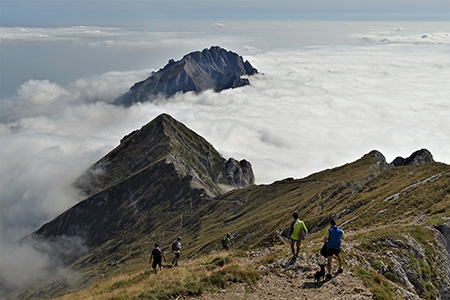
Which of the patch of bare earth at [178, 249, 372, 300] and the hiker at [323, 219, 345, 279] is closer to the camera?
the patch of bare earth at [178, 249, 372, 300]

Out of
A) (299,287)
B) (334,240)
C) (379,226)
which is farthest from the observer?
(379,226)

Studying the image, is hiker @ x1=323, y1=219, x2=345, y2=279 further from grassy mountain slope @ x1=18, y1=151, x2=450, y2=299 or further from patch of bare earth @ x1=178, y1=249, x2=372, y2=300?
grassy mountain slope @ x1=18, y1=151, x2=450, y2=299

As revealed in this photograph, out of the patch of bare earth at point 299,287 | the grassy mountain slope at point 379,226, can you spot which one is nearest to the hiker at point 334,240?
the patch of bare earth at point 299,287

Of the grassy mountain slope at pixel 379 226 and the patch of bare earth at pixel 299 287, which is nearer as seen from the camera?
the patch of bare earth at pixel 299 287

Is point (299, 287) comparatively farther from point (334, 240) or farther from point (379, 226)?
point (379, 226)

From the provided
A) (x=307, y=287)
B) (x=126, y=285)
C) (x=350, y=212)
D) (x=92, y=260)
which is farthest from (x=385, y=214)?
(x=92, y=260)

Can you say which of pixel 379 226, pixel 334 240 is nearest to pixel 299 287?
pixel 334 240

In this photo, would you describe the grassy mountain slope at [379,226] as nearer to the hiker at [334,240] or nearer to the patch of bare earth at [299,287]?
the patch of bare earth at [299,287]

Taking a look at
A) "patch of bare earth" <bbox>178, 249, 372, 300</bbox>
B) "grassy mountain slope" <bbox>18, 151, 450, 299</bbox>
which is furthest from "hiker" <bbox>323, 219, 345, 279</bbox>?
"grassy mountain slope" <bbox>18, 151, 450, 299</bbox>

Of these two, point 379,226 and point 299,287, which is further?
point 379,226

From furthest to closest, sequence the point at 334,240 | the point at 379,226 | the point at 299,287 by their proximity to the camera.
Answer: the point at 379,226 < the point at 334,240 < the point at 299,287

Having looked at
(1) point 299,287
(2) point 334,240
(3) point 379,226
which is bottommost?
(3) point 379,226

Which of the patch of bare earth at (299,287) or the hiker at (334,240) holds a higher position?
the hiker at (334,240)

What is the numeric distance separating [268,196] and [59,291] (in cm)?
10169
